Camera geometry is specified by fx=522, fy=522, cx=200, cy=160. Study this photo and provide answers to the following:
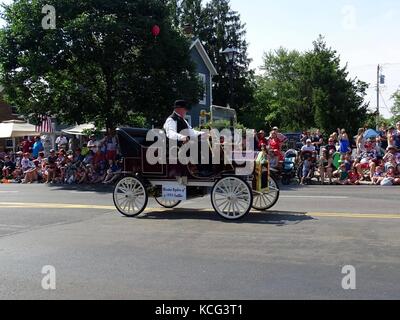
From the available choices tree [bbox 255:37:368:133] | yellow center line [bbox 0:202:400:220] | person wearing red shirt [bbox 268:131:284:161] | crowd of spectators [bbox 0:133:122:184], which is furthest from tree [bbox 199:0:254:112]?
yellow center line [bbox 0:202:400:220]

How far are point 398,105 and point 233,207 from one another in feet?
273

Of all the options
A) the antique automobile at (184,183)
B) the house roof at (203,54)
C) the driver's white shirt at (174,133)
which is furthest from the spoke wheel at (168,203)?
the house roof at (203,54)

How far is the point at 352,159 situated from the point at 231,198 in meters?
10.5

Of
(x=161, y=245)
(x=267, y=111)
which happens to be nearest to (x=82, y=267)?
(x=161, y=245)

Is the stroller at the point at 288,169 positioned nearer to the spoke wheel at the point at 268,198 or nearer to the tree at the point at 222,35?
the spoke wheel at the point at 268,198

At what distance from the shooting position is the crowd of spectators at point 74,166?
21.3m

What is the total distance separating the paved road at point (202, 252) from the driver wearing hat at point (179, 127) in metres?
1.61

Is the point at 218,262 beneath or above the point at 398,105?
beneath

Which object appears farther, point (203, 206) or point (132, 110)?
point (132, 110)

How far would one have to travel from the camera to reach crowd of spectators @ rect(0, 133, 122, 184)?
21297mm

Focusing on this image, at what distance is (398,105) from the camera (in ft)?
282

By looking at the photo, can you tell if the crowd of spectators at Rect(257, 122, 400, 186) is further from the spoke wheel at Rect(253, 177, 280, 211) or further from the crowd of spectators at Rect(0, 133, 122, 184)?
the spoke wheel at Rect(253, 177, 280, 211)
